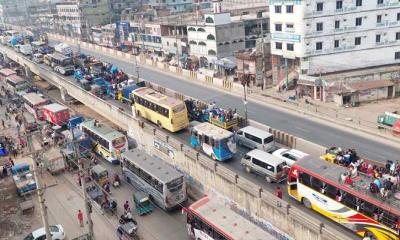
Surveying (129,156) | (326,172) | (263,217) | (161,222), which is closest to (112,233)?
(161,222)

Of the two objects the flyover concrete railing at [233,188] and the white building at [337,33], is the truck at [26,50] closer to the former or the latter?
the flyover concrete railing at [233,188]

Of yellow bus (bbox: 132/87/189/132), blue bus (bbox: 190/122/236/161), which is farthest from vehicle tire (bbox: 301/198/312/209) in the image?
yellow bus (bbox: 132/87/189/132)

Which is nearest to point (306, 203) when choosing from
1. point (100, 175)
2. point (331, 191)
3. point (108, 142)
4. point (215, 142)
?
point (331, 191)

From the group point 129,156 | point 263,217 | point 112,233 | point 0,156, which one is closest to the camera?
point 263,217

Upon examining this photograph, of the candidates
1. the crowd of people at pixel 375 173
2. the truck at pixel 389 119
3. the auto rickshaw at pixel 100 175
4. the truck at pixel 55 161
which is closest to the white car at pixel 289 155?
the crowd of people at pixel 375 173

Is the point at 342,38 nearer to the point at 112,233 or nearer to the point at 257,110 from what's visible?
the point at 257,110

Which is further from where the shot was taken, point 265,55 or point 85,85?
point 265,55
